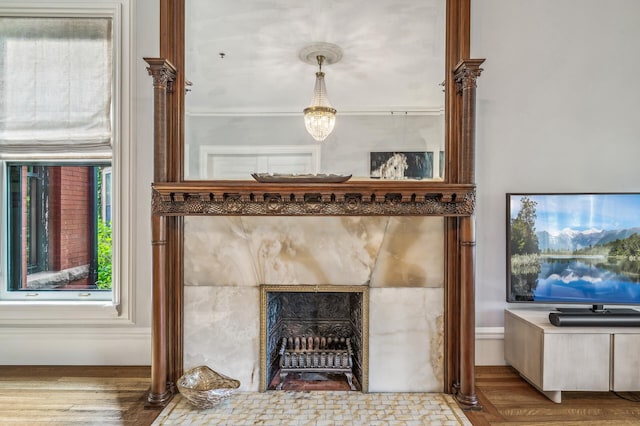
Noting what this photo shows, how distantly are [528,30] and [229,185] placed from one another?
2362 mm

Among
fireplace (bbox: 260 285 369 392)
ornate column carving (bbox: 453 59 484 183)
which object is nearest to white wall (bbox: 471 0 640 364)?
ornate column carving (bbox: 453 59 484 183)

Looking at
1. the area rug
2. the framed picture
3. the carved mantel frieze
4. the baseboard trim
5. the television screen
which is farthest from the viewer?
the baseboard trim

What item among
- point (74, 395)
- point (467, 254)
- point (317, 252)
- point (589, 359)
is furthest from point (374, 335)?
point (74, 395)

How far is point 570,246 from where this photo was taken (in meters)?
2.48

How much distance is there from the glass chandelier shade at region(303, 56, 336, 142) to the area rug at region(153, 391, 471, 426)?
1586mm

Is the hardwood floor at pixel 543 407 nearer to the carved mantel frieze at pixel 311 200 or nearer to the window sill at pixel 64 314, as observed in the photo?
the carved mantel frieze at pixel 311 200

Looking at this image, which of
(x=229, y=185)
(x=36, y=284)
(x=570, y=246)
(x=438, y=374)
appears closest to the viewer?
(x=229, y=185)

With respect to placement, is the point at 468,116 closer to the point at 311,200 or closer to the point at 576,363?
the point at 311,200

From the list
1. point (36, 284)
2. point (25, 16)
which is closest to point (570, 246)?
point (36, 284)

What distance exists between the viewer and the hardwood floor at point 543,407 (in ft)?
6.25

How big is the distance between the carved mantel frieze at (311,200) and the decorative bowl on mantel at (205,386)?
0.98 metres

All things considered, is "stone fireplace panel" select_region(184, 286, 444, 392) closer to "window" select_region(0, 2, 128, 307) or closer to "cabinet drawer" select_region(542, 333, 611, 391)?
"cabinet drawer" select_region(542, 333, 611, 391)

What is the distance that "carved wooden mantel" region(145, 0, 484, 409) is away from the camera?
2006 mm

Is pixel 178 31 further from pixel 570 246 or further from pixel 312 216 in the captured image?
pixel 570 246
